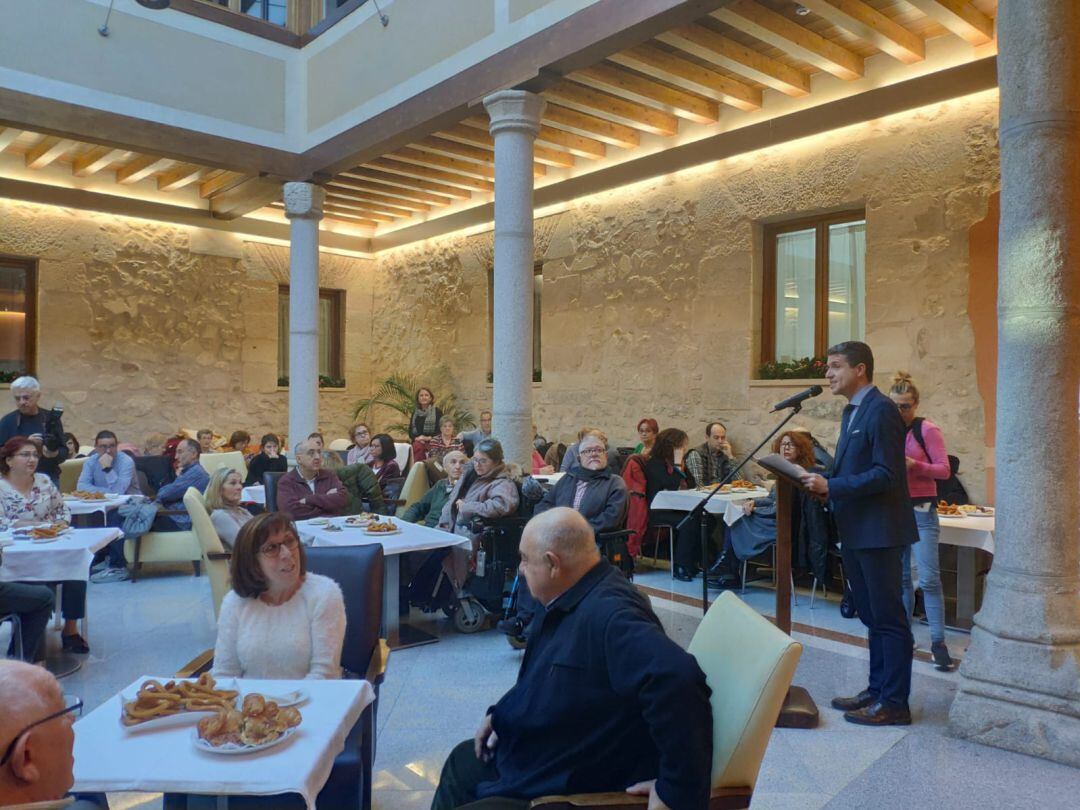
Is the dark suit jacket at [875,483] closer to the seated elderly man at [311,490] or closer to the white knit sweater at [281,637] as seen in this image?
the white knit sweater at [281,637]

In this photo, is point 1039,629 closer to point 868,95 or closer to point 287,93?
point 868,95

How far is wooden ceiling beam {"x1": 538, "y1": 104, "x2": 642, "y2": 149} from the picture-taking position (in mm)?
7859

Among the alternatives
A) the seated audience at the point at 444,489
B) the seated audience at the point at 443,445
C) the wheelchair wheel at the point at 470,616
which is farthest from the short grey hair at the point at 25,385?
the wheelchair wheel at the point at 470,616

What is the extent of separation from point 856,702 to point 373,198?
9309 mm

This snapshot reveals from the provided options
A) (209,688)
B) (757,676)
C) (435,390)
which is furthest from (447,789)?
(435,390)

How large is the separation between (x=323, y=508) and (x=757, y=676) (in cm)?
431

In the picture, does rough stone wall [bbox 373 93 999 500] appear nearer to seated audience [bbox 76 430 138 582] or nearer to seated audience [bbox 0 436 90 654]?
seated audience [bbox 76 430 138 582]

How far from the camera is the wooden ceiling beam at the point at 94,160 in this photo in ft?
30.9

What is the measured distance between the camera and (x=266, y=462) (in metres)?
Result: 8.16

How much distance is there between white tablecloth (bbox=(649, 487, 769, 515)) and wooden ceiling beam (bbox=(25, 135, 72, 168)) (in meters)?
7.42

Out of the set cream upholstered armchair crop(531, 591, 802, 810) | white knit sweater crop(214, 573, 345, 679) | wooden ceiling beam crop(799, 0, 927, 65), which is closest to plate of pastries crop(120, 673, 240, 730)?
white knit sweater crop(214, 573, 345, 679)

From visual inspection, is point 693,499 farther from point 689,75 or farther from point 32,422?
point 32,422

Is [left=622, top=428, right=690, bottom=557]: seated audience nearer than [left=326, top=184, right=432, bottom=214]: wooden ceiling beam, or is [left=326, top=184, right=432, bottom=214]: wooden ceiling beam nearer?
[left=622, top=428, right=690, bottom=557]: seated audience

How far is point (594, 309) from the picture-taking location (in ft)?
32.9
